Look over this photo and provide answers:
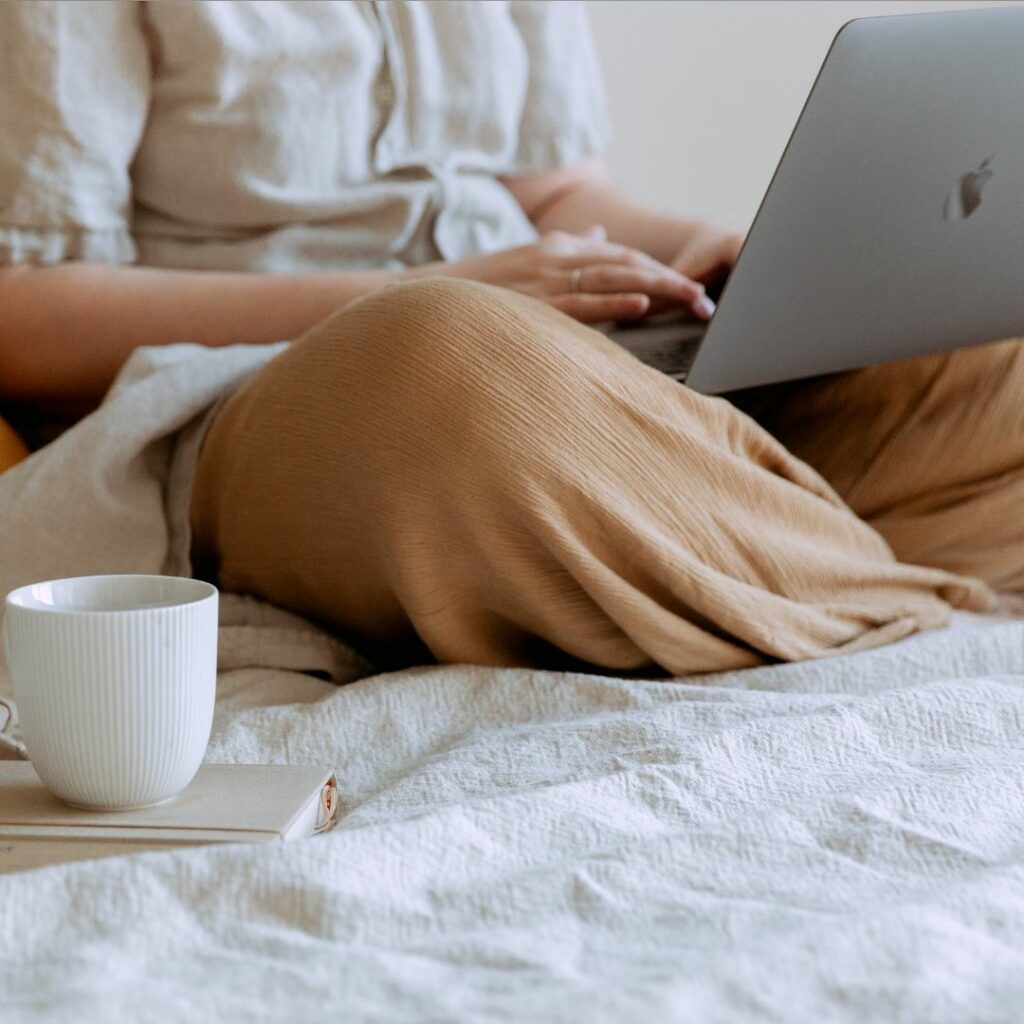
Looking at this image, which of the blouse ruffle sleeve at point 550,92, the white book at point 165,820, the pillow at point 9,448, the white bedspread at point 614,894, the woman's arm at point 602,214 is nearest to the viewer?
the white bedspread at point 614,894

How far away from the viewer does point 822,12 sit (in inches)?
73.9

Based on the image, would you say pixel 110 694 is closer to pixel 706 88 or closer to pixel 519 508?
pixel 519 508

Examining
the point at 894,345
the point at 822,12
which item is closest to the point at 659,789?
the point at 894,345

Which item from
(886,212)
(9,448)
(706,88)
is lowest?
(9,448)

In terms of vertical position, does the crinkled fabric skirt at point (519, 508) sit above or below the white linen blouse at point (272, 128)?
below

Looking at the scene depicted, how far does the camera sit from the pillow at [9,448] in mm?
929

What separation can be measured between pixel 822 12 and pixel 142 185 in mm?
1142

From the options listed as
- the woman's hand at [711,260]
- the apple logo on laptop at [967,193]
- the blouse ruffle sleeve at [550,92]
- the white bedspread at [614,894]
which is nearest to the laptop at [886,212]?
the apple logo on laptop at [967,193]

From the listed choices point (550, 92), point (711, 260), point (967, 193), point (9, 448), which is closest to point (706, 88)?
point (550, 92)

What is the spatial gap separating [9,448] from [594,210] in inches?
24.7

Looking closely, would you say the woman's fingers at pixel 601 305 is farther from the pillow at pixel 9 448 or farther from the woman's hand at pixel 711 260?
the pillow at pixel 9 448

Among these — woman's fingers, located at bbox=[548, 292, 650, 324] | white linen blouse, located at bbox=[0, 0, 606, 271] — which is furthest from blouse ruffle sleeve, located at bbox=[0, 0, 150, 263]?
woman's fingers, located at bbox=[548, 292, 650, 324]

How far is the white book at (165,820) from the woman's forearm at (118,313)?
519 mm

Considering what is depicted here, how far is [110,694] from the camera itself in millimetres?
517
